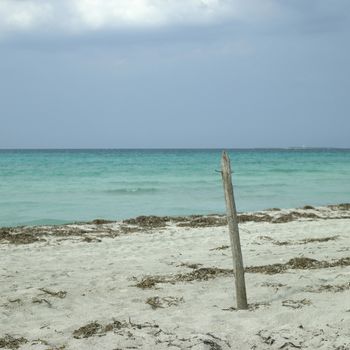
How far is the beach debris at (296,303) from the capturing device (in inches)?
273

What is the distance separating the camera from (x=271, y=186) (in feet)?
115

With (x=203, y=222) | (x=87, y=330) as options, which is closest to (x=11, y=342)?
(x=87, y=330)

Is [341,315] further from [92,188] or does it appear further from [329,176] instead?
[329,176]

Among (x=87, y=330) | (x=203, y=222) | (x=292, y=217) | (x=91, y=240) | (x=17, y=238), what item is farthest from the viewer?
(x=292, y=217)

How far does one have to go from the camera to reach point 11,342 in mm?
6059

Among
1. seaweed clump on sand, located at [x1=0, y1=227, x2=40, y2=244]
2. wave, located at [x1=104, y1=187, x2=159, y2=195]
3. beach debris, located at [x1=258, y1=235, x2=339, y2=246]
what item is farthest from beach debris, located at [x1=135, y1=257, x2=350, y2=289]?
wave, located at [x1=104, y1=187, x2=159, y2=195]

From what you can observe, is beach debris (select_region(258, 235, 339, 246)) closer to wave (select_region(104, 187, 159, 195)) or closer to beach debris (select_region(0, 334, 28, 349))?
beach debris (select_region(0, 334, 28, 349))

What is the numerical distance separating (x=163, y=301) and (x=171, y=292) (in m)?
0.49

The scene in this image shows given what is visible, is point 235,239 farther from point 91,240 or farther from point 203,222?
point 203,222

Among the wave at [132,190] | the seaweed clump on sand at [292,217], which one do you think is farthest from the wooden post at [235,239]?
the wave at [132,190]

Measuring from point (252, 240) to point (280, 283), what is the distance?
4.93m

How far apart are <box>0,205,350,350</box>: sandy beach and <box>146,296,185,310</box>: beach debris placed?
0.5 inches

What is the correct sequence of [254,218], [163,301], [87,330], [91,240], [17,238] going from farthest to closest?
[254,218] < [17,238] < [91,240] < [163,301] < [87,330]

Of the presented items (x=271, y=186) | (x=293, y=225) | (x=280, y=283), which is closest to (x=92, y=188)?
(x=271, y=186)
